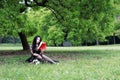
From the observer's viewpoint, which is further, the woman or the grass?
the woman

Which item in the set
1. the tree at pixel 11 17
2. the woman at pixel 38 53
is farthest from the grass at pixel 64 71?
the tree at pixel 11 17

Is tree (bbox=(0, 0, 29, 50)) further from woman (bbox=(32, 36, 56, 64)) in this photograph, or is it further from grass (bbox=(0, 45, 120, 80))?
woman (bbox=(32, 36, 56, 64))

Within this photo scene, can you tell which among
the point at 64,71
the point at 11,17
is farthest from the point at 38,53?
the point at 11,17

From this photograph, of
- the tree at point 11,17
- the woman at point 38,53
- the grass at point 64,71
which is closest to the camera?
the grass at point 64,71

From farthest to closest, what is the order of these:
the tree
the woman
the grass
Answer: the tree → the woman → the grass

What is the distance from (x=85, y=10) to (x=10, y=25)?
19.6ft

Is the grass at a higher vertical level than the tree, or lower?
lower

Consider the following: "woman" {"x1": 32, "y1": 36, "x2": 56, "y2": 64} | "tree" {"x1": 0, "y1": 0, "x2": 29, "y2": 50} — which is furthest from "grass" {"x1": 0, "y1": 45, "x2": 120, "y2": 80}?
"tree" {"x1": 0, "y1": 0, "x2": 29, "y2": 50}

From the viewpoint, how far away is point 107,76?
9.34m

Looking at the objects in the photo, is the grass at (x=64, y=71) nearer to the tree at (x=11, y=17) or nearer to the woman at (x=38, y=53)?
the woman at (x=38, y=53)

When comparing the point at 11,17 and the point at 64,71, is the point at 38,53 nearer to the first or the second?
the point at 64,71

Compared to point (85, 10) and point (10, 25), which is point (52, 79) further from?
point (85, 10)

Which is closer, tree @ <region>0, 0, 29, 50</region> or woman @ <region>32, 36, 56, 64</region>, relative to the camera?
woman @ <region>32, 36, 56, 64</region>

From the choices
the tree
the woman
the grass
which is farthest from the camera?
the tree
